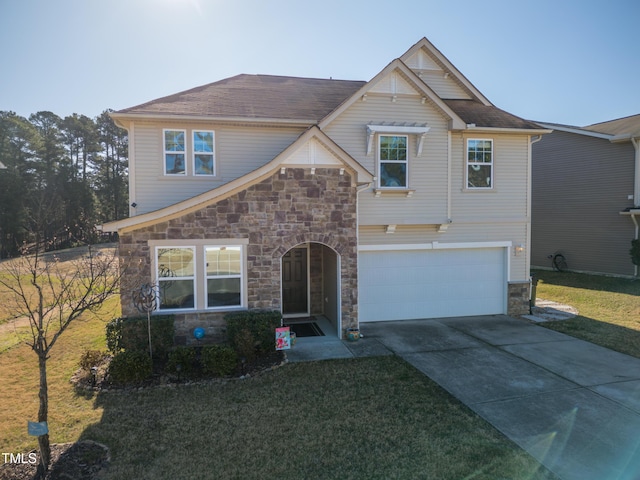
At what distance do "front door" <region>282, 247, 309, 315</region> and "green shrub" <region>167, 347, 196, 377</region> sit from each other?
4.78 m

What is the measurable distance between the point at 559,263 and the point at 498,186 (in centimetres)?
1104

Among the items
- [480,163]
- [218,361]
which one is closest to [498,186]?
[480,163]

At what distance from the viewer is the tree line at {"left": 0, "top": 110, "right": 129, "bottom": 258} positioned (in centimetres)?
3250

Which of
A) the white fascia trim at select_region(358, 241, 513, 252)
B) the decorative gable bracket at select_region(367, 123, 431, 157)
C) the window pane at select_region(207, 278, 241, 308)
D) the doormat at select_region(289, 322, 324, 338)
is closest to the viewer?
the window pane at select_region(207, 278, 241, 308)

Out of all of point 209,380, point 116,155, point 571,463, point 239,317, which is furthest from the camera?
point 116,155

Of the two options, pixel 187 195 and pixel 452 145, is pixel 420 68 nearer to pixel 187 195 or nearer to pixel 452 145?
pixel 452 145

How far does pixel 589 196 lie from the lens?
18.5m

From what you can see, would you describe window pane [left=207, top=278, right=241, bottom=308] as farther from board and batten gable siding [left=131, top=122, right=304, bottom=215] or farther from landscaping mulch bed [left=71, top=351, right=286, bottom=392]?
board and batten gable siding [left=131, top=122, right=304, bottom=215]

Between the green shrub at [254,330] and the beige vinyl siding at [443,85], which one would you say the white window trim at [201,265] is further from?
the beige vinyl siding at [443,85]

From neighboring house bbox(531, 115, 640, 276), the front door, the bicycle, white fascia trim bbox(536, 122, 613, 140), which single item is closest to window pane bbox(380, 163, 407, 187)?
the front door

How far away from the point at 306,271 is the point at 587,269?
15310 mm

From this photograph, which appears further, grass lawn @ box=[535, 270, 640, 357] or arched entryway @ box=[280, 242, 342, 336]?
arched entryway @ box=[280, 242, 342, 336]

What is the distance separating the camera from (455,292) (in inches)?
474

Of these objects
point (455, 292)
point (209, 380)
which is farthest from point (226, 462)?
point (455, 292)
